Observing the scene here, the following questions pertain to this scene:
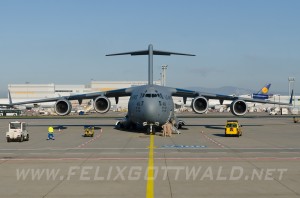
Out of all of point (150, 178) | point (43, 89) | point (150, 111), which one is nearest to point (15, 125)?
point (150, 111)

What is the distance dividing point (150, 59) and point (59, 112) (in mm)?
11373

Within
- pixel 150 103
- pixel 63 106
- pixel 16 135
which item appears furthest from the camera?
pixel 63 106

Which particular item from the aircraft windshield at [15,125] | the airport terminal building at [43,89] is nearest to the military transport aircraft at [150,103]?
the aircraft windshield at [15,125]

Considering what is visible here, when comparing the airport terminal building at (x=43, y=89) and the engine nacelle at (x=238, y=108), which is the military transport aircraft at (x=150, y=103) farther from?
the airport terminal building at (x=43, y=89)

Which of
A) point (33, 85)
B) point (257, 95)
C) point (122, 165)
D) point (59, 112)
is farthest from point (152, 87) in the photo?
point (33, 85)

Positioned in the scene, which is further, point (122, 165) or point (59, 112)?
point (59, 112)

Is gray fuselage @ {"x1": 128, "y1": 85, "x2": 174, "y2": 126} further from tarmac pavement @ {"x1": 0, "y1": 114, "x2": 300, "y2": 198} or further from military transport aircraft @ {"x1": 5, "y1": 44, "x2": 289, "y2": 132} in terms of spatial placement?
tarmac pavement @ {"x1": 0, "y1": 114, "x2": 300, "y2": 198}

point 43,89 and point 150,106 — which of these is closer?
point 150,106

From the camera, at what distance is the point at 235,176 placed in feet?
48.2

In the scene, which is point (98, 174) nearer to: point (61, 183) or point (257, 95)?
point (61, 183)

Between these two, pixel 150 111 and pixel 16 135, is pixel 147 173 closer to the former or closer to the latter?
pixel 16 135

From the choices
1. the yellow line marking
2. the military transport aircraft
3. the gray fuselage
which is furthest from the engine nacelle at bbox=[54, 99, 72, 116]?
the yellow line marking

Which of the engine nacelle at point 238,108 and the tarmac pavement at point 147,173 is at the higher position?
the engine nacelle at point 238,108

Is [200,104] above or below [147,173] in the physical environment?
above
